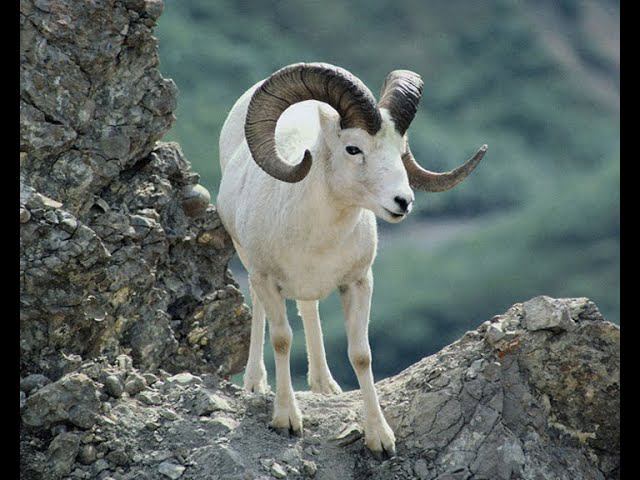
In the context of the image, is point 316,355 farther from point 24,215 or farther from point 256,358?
point 24,215

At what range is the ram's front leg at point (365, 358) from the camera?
36.1 feet

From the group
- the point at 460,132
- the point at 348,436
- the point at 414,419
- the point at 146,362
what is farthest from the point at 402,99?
the point at 460,132

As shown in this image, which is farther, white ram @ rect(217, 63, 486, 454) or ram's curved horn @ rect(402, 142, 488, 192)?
ram's curved horn @ rect(402, 142, 488, 192)

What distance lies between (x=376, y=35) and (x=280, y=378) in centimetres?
6646

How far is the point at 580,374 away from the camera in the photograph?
36.6 ft

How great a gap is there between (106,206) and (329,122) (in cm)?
333

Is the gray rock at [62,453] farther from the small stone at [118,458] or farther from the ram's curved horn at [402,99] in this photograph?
the ram's curved horn at [402,99]

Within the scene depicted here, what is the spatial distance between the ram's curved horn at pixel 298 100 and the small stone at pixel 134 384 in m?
2.55

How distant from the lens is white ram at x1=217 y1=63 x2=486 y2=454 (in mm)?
10352

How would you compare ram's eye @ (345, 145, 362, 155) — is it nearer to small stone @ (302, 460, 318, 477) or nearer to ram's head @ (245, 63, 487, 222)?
ram's head @ (245, 63, 487, 222)

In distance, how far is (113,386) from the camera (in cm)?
1102

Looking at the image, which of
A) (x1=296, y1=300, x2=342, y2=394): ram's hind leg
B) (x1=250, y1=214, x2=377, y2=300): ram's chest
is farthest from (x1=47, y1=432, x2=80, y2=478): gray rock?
(x1=296, y1=300, x2=342, y2=394): ram's hind leg

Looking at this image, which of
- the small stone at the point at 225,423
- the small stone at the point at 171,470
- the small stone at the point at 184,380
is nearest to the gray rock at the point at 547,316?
the small stone at the point at 225,423

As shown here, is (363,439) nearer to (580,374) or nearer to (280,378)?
(280,378)
